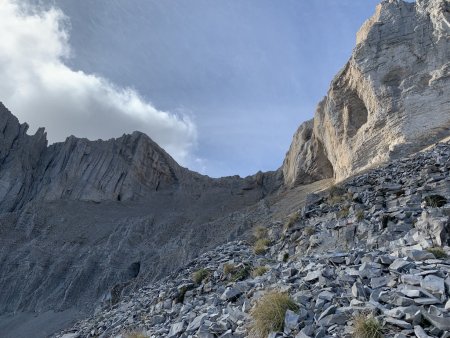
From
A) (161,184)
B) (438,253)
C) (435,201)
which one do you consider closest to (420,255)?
(438,253)

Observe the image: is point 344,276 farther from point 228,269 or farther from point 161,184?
point 161,184

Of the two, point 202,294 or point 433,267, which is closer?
point 433,267

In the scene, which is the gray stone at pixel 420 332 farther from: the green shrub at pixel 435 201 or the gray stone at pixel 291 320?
the green shrub at pixel 435 201

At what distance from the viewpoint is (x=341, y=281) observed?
791 centimetres

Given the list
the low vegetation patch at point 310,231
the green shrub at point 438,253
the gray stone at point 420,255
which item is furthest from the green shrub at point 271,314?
the low vegetation patch at point 310,231

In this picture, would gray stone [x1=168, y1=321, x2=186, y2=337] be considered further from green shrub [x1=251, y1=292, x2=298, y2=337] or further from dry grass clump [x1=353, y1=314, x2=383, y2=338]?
dry grass clump [x1=353, y1=314, x2=383, y2=338]

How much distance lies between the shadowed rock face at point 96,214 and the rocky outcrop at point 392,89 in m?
10.1

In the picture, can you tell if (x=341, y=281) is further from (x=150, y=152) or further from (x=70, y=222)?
(x=150, y=152)

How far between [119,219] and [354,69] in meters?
28.0

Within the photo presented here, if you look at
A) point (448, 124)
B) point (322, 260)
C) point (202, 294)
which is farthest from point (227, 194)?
point (322, 260)

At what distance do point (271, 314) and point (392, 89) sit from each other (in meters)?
25.3

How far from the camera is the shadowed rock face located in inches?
1420

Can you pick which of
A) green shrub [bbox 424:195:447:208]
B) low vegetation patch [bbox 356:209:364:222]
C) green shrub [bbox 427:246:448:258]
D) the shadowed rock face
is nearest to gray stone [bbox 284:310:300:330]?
green shrub [bbox 427:246:448:258]

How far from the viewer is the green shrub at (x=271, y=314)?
7.23 m
